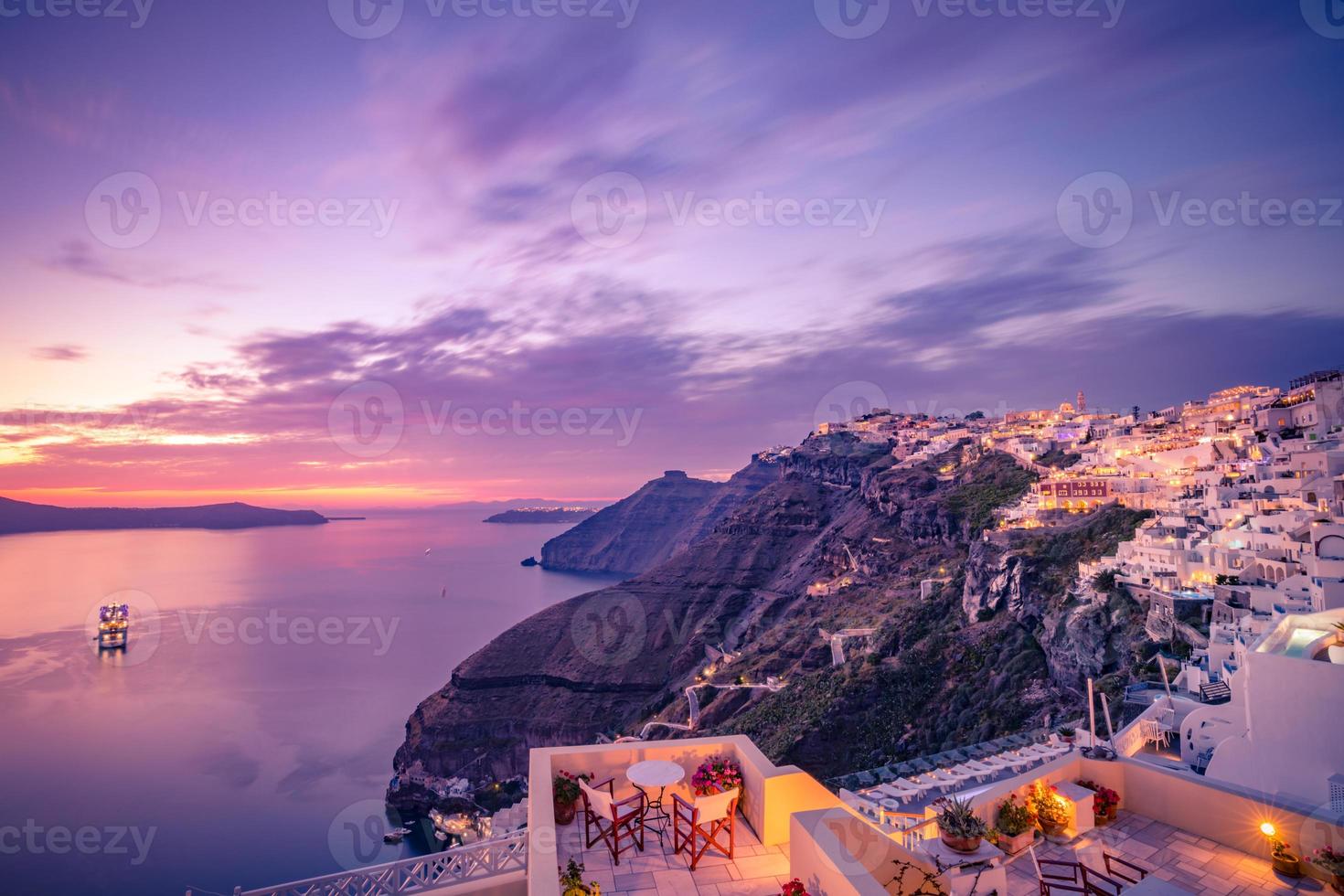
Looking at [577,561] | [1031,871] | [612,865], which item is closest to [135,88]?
[612,865]

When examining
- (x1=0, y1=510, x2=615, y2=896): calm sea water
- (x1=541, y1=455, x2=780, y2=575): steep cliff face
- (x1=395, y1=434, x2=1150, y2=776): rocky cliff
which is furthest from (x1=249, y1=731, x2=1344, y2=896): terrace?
(x1=541, y1=455, x2=780, y2=575): steep cliff face

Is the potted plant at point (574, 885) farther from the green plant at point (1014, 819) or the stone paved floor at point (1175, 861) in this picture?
the green plant at point (1014, 819)

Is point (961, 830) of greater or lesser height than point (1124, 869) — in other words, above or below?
above

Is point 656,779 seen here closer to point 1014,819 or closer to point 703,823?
point 703,823

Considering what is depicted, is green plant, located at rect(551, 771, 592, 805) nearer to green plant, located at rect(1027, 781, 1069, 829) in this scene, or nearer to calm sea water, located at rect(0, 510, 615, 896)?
green plant, located at rect(1027, 781, 1069, 829)

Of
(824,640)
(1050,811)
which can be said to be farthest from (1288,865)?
(824,640)
